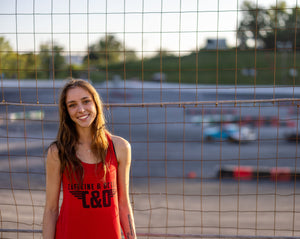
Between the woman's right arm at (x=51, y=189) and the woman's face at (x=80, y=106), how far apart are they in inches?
8.0

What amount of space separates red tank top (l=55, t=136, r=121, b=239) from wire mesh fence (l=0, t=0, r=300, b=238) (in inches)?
26.7

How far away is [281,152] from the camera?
18.1 meters

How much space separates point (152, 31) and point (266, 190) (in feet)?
41.8

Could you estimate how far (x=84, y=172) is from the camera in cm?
182

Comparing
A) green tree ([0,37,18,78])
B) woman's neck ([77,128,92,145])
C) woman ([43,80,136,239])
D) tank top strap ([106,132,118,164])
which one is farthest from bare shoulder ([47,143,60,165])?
green tree ([0,37,18,78])

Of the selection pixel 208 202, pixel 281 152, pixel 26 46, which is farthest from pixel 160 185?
pixel 26 46

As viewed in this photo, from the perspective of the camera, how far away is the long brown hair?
181cm

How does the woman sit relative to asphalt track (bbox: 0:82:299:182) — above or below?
above

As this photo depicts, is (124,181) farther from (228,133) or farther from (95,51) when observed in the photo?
(228,133)

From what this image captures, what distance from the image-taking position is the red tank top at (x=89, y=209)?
1.81 m

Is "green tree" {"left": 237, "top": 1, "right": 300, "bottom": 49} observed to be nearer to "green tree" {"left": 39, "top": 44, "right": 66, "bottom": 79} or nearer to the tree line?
the tree line

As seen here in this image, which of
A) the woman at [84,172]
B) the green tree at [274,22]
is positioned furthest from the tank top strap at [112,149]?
the green tree at [274,22]

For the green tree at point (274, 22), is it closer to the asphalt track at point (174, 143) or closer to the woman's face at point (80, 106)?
the woman's face at point (80, 106)

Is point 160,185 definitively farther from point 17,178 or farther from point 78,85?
point 78,85
